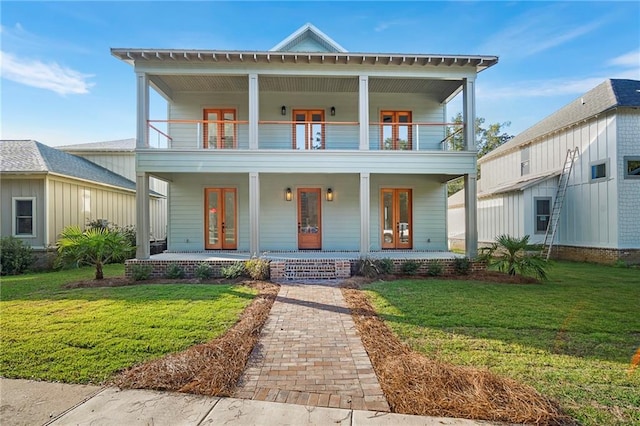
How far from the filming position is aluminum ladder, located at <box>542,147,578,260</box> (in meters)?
14.5

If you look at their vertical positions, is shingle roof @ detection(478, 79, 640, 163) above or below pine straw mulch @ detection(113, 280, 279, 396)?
above

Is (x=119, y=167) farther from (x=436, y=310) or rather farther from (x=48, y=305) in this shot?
(x=436, y=310)

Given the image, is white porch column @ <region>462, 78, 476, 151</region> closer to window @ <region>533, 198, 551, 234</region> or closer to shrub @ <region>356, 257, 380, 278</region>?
shrub @ <region>356, 257, 380, 278</region>

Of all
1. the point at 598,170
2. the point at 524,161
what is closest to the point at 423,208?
the point at 598,170

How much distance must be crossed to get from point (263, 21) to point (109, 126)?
16.5m

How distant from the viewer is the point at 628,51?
16078mm

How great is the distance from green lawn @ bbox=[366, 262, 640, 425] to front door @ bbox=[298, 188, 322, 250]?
14.3 ft

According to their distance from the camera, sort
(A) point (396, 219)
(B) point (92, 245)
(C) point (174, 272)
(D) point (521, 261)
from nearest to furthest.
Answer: (B) point (92, 245) < (D) point (521, 261) < (C) point (174, 272) < (A) point (396, 219)

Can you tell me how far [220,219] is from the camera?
12.4 m

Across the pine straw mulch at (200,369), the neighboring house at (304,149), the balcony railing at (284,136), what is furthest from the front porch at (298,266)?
the pine straw mulch at (200,369)

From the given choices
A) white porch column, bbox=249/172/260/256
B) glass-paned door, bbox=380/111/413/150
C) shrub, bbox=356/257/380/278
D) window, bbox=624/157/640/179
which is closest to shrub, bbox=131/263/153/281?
white porch column, bbox=249/172/260/256

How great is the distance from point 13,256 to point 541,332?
48.7ft

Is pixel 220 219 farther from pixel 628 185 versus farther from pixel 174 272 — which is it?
pixel 628 185

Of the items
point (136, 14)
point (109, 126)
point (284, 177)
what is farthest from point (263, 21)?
point (109, 126)
